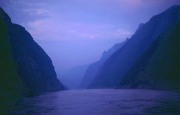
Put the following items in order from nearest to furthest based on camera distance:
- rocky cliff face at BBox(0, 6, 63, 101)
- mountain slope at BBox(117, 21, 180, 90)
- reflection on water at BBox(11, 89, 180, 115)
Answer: reflection on water at BBox(11, 89, 180, 115) → rocky cliff face at BBox(0, 6, 63, 101) → mountain slope at BBox(117, 21, 180, 90)

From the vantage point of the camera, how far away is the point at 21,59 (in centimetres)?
10869

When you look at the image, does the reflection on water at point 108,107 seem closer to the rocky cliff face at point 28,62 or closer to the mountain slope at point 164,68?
the rocky cliff face at point 28,62

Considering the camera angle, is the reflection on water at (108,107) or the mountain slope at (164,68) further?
the mountain slope at (164,68)

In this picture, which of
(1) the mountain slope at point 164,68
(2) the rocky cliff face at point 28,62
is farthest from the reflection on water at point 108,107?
(1) the mountain slope at point 164,68

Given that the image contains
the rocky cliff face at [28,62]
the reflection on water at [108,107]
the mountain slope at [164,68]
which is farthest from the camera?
the mountain slope at [164,68]

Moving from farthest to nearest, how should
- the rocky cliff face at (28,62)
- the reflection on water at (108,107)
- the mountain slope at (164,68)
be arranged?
the mountain slope at (164,68), the rocky cliff face at (28,62), the reflection on water at (108,107)

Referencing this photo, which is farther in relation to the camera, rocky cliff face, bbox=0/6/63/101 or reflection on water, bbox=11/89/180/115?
rocky cliff face, bbox=0/6/63/101

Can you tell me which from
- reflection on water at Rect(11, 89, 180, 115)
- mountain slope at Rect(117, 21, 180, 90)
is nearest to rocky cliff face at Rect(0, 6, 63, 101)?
reflection on water at Rect(11, 89, 180, 115)

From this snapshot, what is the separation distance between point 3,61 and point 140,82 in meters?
79.1

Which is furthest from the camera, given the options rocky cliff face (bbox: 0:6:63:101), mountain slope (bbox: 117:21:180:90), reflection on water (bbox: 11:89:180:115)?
mountain slope (bbox: 117:21:180:90)

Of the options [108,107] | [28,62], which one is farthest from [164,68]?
[108,107]

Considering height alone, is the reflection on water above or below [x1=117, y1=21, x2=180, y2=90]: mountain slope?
below

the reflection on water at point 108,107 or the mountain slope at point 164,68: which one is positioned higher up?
the mountain slope at point 164,68

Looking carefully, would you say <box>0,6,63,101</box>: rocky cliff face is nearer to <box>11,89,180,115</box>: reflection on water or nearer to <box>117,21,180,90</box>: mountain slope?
<box>11,89,180,115</box>: reflection on water
